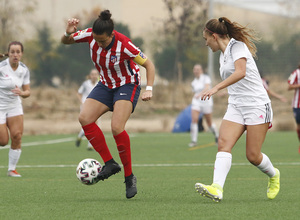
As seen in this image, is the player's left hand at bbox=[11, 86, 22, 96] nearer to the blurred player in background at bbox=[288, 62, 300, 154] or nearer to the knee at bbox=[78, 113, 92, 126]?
the knee at bbox=[78, 113, 92, 126]

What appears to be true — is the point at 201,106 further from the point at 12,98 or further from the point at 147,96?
the point at 147,96

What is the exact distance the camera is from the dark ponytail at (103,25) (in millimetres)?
7129

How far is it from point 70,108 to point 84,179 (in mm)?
21011

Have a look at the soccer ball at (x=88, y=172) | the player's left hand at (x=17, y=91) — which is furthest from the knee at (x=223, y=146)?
the player's left hand at (x=17, y=91)

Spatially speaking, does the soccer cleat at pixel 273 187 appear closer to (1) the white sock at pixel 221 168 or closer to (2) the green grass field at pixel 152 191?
(2) the green grass field at pixel 152 191

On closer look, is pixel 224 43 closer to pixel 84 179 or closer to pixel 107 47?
pixel 107 47

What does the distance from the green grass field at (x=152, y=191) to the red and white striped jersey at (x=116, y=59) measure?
4.49 ft

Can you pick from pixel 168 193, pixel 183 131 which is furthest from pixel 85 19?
pixel 168 193

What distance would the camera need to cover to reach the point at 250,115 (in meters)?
6.99

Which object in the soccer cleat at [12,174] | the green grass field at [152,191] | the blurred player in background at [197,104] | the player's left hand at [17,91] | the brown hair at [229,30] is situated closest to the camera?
the green grass field at [152,191]

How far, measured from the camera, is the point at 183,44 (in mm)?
27781

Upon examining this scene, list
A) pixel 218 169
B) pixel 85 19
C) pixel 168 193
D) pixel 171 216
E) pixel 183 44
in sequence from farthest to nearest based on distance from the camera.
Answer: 1. pixel 85 19
2. pixel 183 44
3. pixel 168 193
4. pixel 218 169
5. pixel 171 216

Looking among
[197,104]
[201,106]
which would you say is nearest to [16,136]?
[197,104]

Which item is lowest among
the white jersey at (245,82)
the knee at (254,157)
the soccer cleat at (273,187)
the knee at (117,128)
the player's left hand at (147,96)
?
the soccer cleat at (273,187)
